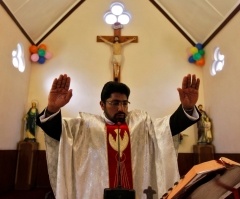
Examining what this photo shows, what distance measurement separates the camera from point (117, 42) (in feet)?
15.8

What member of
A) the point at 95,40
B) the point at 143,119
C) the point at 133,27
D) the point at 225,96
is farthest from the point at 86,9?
the point at 143,119

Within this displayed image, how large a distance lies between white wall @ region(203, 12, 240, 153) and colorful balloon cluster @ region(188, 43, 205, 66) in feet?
0.71

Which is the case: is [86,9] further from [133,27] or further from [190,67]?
[190,67]

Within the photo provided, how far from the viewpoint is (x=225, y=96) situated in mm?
3857

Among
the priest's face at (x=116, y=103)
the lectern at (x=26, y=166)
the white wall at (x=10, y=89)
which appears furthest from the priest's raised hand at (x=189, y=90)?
the lectern at (x=26, y=166)

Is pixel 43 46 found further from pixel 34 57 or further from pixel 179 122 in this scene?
pixel 179 122

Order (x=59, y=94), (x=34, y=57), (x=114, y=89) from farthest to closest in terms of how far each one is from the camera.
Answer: (x=34, y=57) → (x=114, y=89) → (x=59, y=94)

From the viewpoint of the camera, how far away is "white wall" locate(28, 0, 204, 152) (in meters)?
4.63

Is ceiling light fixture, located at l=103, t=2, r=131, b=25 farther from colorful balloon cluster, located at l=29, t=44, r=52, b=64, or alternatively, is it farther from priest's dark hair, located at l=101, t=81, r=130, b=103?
priest's dark hair, located at l=101, t=81, r=130, b=103

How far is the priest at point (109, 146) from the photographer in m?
1.82

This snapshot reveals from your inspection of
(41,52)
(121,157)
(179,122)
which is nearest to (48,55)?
(41,52)

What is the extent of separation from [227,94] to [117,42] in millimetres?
2123

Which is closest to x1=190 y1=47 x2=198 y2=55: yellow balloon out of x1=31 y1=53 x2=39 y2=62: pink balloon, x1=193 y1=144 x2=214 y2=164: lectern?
x1=193 y1=144 x2=214 y2=164: lectern

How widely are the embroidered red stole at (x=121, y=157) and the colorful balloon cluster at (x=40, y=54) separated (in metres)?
3.07
